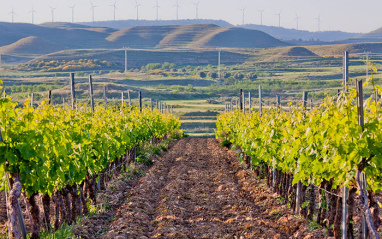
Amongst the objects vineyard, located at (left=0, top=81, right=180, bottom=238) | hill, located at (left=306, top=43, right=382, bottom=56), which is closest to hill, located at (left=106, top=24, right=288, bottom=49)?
hill, located at (left=306, top=43, right=382, bottom=56)

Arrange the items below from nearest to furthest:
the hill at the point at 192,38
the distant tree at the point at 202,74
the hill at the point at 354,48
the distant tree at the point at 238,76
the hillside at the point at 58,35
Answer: the hill at the point at 354,48, the distant tree at the point at 238,76, the distant tree at the point at 202,74, the hillside at the point at 58,35, the hill at the point at 192,38

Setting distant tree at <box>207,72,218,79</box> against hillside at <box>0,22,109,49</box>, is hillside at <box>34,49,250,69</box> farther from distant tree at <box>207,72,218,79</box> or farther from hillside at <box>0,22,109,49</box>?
hillside at <box>0,22,109,49</box>

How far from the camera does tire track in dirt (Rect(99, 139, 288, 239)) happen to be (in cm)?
862

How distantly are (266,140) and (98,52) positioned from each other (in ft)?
361

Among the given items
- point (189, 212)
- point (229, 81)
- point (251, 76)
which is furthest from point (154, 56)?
point (189, 212)

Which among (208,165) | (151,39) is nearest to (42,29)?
(151,39)

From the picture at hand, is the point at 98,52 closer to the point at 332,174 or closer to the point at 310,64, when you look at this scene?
the point at 310,64

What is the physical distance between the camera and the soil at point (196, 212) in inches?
337

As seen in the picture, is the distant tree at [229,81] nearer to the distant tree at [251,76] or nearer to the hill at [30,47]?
the distant tree at [251,76]

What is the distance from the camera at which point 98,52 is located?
388 feet

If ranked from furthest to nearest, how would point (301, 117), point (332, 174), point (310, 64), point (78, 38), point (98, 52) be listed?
point (78, 38), point (98, 52), point (310, 64), point (301, 117), point (332, 174)

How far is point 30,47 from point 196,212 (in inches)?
5074

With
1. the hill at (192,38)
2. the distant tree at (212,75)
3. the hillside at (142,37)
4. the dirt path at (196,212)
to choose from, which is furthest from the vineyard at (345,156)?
the hillside at (142,37)

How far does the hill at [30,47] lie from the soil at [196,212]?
11880cm
